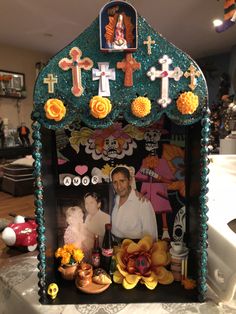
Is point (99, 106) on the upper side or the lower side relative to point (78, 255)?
upper

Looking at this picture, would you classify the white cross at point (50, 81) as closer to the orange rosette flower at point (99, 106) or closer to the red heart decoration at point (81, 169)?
the orange rosette flower at point (99, 106)

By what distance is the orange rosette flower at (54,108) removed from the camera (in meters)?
0.61

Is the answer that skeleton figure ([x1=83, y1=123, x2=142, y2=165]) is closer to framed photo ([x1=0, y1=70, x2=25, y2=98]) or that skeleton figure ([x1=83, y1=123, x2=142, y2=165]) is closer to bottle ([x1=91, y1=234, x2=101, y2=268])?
bottle ([x1=91, y1=234, x2=101, y2=268])

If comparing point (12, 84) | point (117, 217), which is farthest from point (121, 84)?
point (12, 84)

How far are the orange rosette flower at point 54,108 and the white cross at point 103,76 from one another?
0.09 metres

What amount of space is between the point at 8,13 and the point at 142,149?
9.71ft

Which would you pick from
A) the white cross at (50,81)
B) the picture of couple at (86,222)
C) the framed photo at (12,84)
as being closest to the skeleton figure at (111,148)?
the picture of couple at (86,222)

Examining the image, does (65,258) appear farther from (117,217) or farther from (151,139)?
(151,139)

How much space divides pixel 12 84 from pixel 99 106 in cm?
436

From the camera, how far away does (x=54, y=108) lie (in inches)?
24.0

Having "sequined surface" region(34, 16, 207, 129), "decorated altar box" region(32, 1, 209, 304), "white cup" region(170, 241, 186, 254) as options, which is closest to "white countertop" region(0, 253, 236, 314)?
"decorated altar box" region(32, 1, 209, 304)

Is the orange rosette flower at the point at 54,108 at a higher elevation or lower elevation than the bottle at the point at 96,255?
higher

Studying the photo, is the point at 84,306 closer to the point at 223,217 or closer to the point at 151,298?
the point at 151,298

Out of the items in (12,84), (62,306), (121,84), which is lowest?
(62,306)
